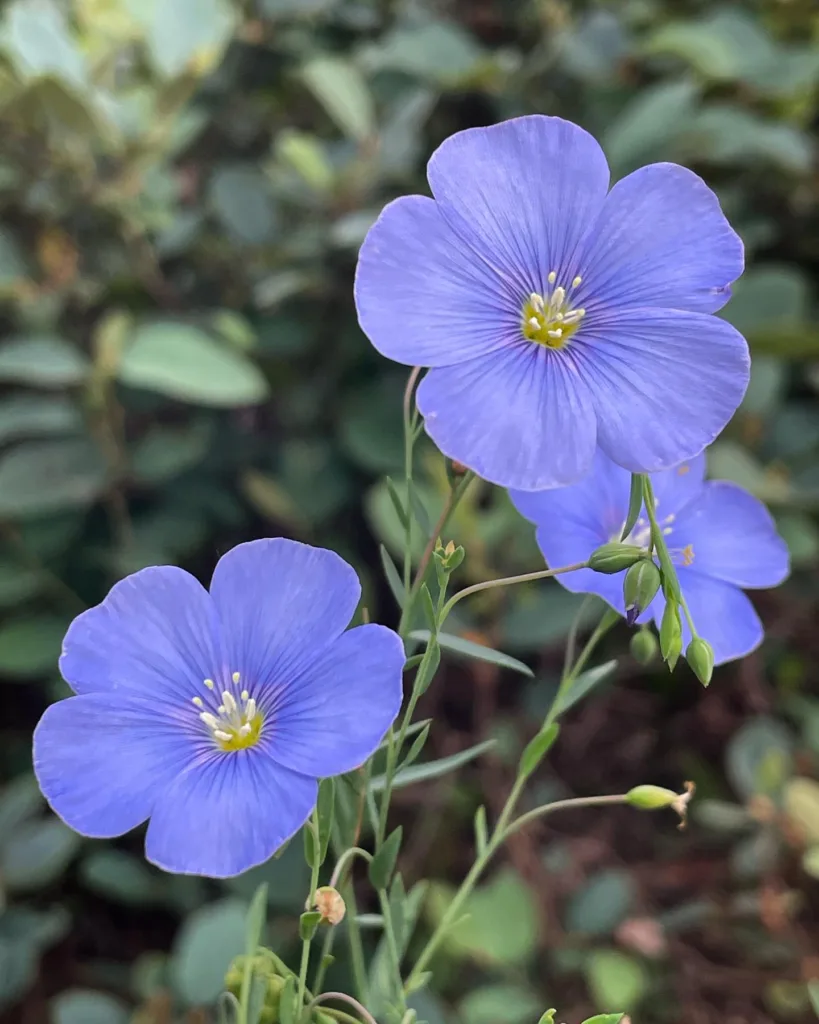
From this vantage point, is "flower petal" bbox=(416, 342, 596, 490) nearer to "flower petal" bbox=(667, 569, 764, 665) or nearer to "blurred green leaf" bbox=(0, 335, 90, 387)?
"flower petal" bbox=(667, 569, 764, 665)

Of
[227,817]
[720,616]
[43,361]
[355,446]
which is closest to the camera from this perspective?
[227,817]

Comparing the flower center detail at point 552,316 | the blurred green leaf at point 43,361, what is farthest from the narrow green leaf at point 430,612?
the blurred green leaf at point 43,361

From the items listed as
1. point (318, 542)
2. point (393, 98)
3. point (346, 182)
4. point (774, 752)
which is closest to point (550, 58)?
point (393, 98)

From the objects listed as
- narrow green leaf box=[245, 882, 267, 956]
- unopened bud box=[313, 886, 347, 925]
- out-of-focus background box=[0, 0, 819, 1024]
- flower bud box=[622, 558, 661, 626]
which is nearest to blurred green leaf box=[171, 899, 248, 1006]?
out-of-focus background box=[0, 0, 819, 1024]

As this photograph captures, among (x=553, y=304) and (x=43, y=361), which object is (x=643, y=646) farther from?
(x=43, y=361)

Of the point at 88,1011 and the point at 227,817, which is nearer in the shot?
the point at 227,817

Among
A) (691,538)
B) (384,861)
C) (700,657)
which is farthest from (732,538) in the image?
(384,861)

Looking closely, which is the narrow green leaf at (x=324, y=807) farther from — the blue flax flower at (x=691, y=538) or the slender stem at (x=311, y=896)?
the blue flax flower at (x=691, y=538)
